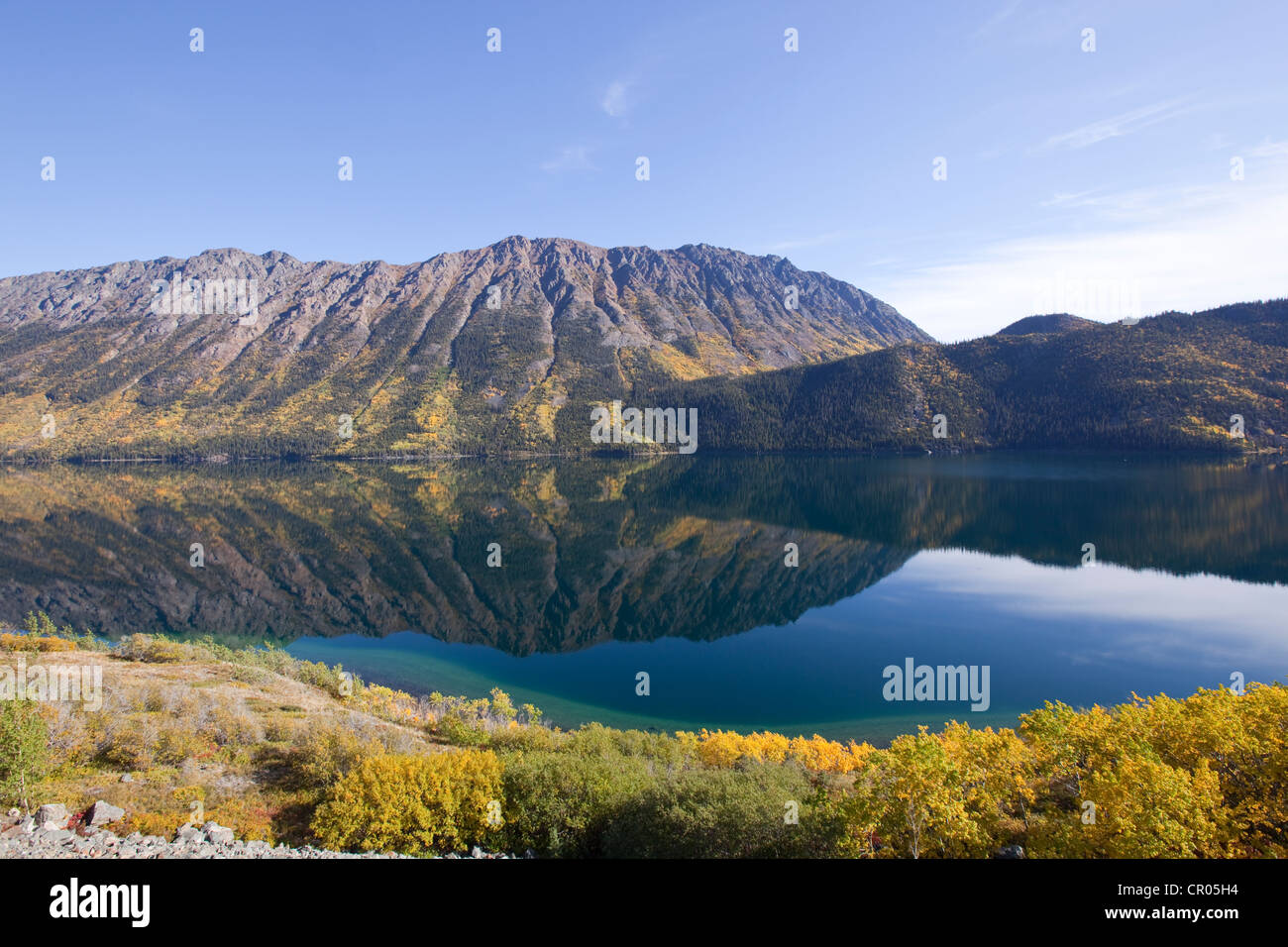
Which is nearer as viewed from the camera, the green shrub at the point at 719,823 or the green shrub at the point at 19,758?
the green shrub at the point at 719,823

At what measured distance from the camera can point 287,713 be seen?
2945cm

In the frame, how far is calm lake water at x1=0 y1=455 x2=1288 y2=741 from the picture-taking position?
43.4 m

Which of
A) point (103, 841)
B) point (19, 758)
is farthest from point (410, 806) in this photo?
point (19, 758)

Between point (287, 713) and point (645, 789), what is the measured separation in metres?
18.8

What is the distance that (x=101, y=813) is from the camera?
17.9 meters

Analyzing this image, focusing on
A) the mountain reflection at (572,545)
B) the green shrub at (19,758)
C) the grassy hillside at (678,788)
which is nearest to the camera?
the grassy hillside at (678,788)

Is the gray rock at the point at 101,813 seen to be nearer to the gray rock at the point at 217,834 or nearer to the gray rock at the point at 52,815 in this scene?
the gray rock at the point at 52,815

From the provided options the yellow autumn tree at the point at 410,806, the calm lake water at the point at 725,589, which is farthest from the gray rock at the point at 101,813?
the calm lake water at the point at 725,589

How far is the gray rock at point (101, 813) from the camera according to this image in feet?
57.9

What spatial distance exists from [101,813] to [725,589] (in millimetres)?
54486

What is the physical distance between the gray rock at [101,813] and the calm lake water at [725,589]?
2333cm

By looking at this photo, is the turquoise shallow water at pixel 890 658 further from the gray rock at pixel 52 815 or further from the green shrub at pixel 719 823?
the gray rock at pixel 52 815

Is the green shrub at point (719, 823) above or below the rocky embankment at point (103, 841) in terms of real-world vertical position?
below

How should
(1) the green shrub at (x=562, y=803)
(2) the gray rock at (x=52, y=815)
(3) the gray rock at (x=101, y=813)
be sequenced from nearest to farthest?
1. (2) the gray rock at (x=52, y=815)
2. (3) the gray rock at (x=101, y=813)
3. (1) the green shrub at (x=562, y=803)
